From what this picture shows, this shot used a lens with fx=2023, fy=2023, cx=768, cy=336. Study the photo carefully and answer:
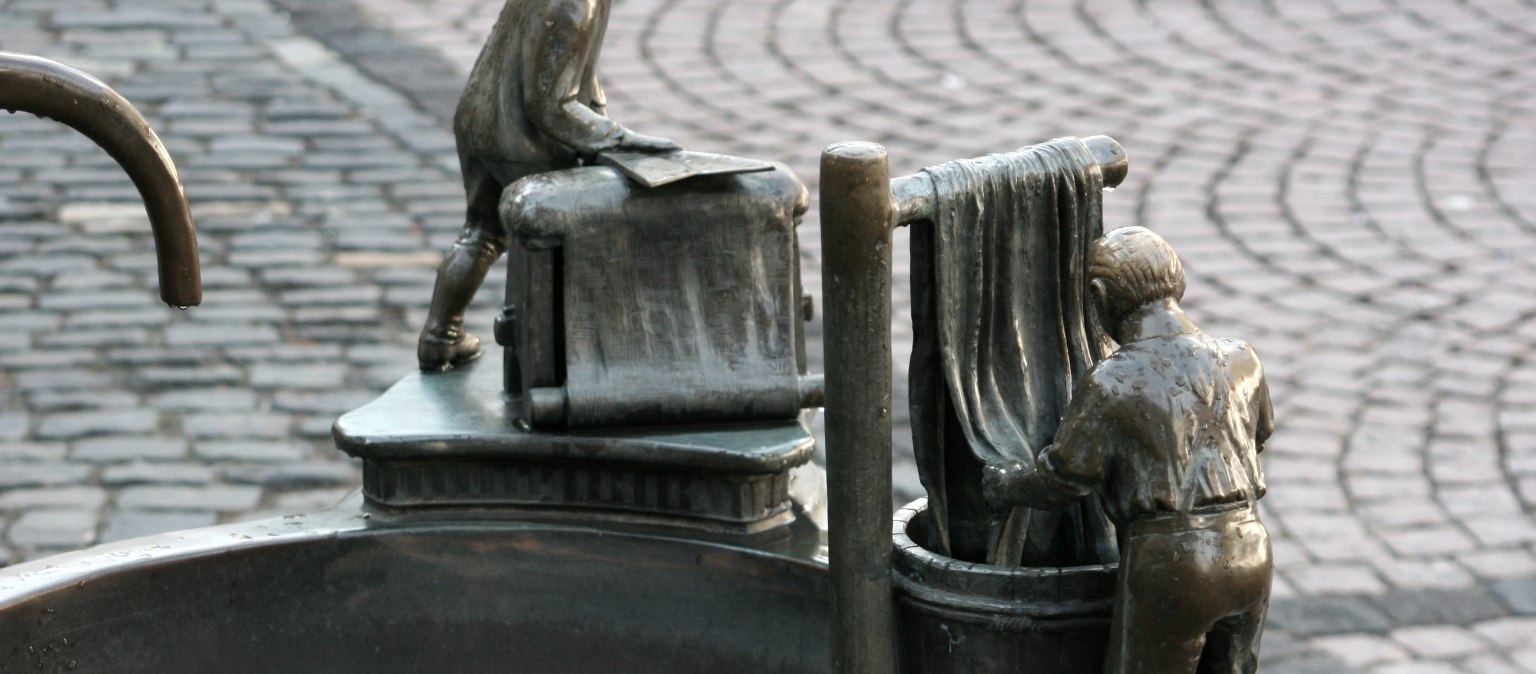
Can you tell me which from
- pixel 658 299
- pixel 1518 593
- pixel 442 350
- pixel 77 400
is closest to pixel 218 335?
pixel 77 400

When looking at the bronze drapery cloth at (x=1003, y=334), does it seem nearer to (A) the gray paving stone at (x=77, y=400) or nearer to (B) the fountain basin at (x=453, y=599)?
(B) the fountain basin at (x=453, y=599)

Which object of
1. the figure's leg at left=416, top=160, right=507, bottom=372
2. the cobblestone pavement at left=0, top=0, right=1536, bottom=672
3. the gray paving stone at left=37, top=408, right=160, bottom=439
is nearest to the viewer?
Answer: the figure's leg at left=416, top=160, right=507, bottom=372

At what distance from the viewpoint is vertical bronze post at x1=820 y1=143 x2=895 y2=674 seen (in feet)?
7.72

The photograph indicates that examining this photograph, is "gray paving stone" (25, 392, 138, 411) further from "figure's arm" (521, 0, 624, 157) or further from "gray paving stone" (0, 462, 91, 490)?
"figure's arm" (521, 0, 624, 157)

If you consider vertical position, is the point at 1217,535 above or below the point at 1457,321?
above

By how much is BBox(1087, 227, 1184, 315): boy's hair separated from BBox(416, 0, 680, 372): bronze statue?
0.88m

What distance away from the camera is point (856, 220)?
235cm

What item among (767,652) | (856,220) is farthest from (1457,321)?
(856,220)

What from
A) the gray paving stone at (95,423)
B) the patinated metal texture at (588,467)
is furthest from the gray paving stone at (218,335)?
the patinated metal texture at (588,467)

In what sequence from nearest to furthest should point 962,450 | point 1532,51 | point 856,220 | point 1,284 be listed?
point 856,220, point 962,450, point 1,284, point 1532,51

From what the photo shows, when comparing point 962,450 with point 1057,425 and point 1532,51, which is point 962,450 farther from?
point 1532,51

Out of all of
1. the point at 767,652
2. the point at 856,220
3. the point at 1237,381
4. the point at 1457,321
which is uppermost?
the point at 856,220

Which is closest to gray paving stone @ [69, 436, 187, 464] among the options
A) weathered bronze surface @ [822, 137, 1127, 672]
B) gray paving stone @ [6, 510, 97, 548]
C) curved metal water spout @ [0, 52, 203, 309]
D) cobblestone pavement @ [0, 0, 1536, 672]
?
cobblestone pavement @ [0, 0, 1536, 672]

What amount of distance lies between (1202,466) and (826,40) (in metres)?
7.13
